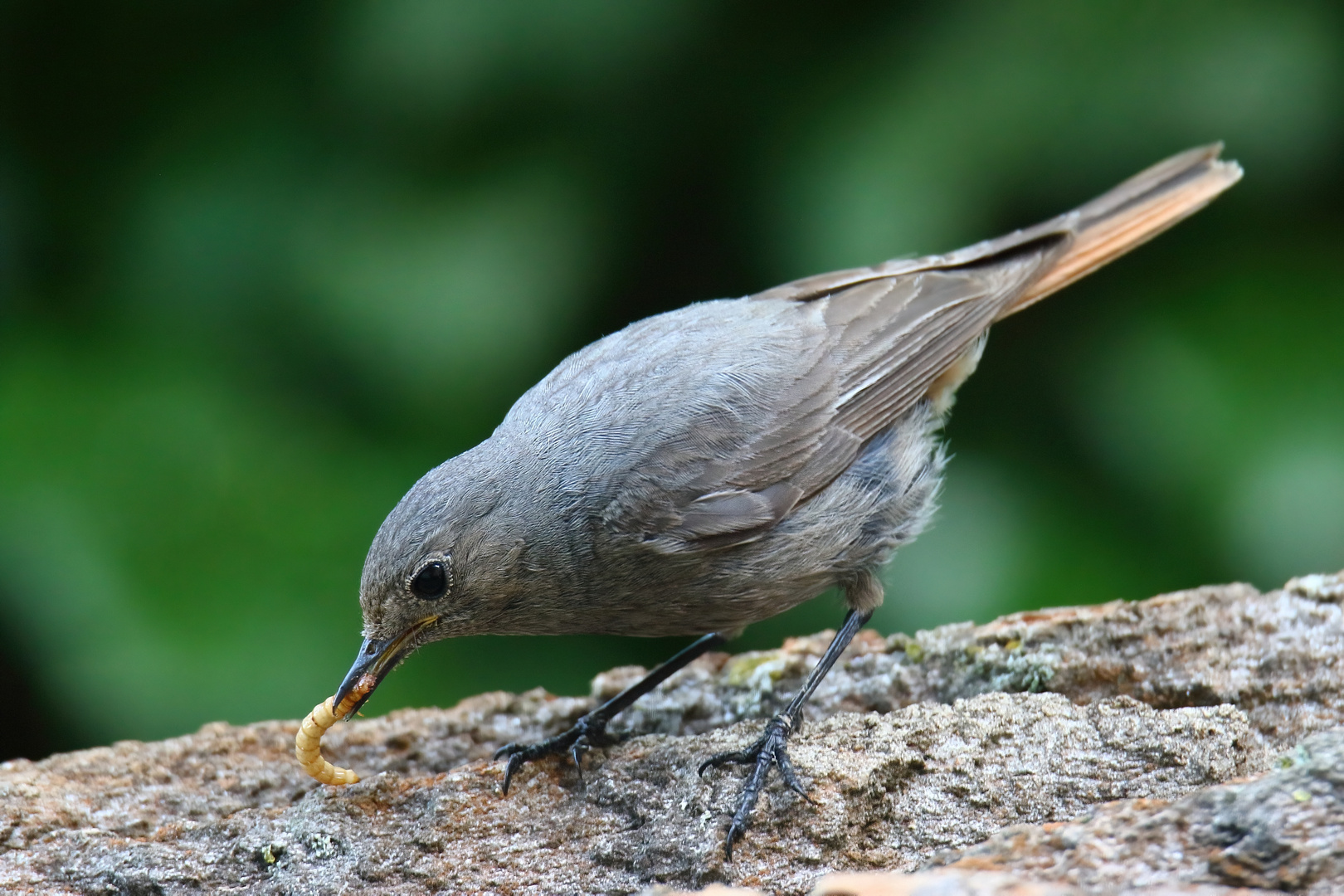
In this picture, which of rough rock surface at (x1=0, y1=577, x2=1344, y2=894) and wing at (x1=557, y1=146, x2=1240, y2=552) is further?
wing at (x1=557, y1=146, x2=1240, y2=552)

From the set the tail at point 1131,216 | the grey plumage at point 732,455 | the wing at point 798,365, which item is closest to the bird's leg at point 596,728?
the grey plumage at point 732,455

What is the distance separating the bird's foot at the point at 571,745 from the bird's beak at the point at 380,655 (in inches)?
18.0

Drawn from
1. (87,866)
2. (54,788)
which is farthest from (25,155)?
(87,866)

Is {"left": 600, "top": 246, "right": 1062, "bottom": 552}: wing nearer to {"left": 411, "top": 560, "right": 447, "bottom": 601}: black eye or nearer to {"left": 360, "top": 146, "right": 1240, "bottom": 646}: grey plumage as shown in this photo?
{"left": 360, "top": 146, "right": 1240, "bottom": 646}: grey plumage

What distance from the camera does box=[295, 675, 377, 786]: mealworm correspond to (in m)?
3.36

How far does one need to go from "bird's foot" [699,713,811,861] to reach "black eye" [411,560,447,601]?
0.91 meters

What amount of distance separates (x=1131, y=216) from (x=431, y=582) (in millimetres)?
3083

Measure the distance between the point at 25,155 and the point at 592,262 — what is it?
2.47 meters

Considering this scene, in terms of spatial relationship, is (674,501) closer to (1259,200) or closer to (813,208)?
(813,208)

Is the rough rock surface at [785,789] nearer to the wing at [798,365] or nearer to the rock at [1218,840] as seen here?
the rock at [1218,840]

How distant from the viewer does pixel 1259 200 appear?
4.78m

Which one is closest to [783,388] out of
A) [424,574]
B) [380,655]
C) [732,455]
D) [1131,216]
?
[732,455]

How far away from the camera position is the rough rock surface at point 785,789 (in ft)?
10.3

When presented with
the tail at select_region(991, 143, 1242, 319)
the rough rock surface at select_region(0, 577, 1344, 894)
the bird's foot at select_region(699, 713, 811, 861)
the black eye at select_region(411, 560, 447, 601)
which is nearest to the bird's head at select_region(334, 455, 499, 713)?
the black eye at select_region(411, 560, 447, 601)
